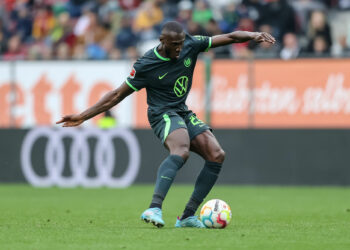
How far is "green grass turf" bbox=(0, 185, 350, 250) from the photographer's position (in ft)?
25.7

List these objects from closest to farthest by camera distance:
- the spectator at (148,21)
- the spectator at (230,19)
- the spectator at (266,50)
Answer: the spectator at (266,50) → the spectator at (230,19) → the spectator at (148,21)

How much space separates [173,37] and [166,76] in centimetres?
57

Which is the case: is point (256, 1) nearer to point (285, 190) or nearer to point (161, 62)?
point (285, 190)

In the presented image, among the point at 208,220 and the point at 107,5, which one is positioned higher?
the point at 107,5

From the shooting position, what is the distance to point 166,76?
9.48m

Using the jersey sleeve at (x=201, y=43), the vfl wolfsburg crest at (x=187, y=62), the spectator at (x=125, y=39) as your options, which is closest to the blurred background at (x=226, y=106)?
the spectator at (x=125, y=39)

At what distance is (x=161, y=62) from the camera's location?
30.9ft

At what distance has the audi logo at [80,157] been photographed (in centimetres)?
1855

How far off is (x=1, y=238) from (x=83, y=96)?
35.3 ft

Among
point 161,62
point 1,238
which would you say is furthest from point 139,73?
point 1,238

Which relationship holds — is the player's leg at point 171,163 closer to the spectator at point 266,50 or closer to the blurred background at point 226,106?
the blurred background at point 226,106

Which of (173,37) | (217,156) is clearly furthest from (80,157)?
(173,37)

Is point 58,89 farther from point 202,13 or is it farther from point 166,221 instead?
point 166,221

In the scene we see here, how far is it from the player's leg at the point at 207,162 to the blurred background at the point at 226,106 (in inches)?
333
